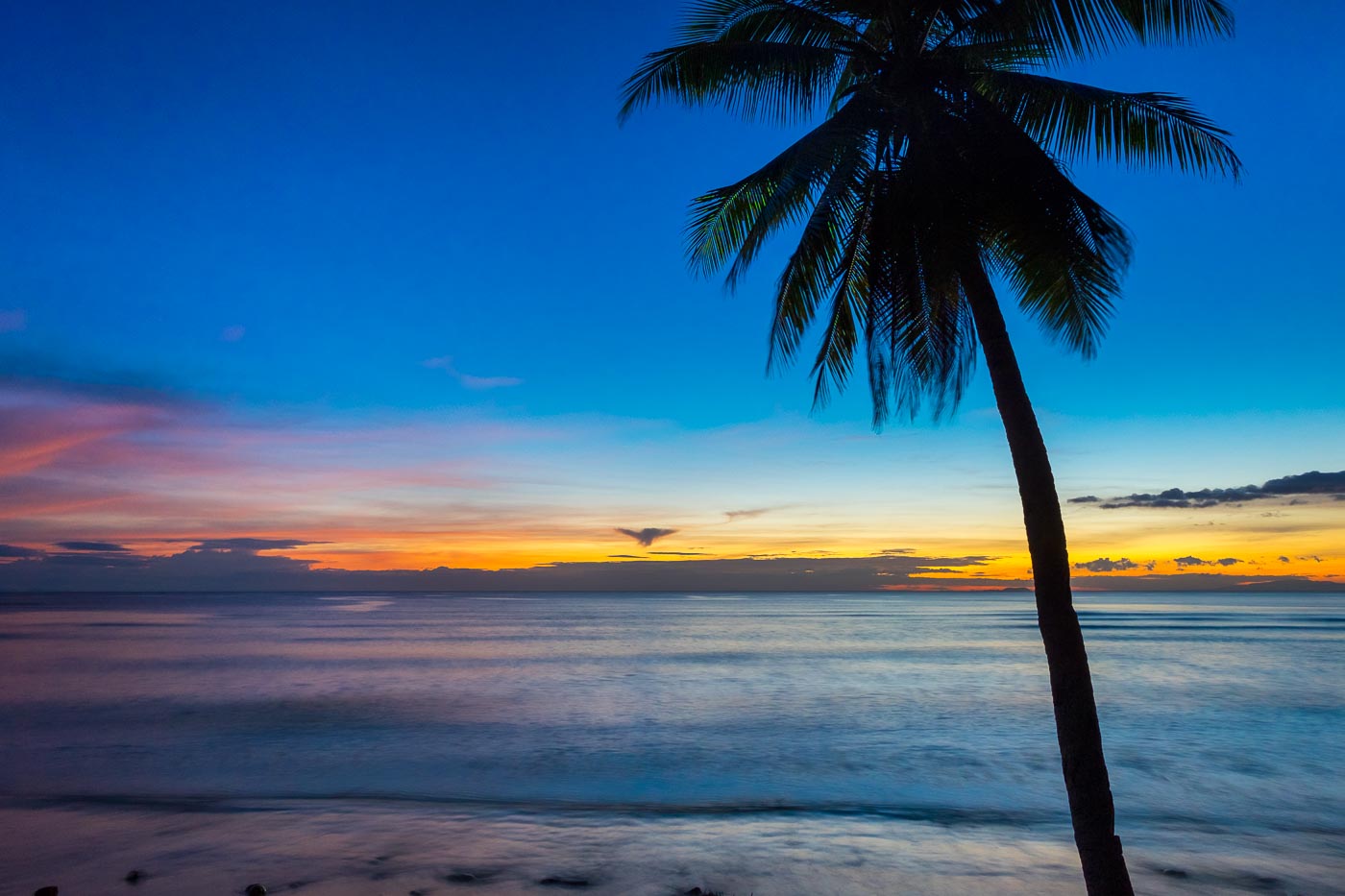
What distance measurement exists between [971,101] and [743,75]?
2036 mm

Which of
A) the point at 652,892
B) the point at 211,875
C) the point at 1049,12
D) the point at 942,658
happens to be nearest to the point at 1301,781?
the point at 652,892

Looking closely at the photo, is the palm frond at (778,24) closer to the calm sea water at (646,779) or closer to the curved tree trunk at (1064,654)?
the curved tree trunk at (1064,654)

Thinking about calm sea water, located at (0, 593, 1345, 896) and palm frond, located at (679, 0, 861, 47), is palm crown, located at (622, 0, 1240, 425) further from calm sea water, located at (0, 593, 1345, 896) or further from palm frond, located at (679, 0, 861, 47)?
calm sea water, located at (0, 593, 1345, 896)

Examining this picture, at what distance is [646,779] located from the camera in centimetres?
1537

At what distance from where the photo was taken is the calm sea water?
9656mm

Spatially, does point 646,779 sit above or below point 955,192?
below

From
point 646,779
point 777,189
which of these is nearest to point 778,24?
point 777,189

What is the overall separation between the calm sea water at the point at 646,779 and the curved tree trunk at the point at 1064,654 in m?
4.23

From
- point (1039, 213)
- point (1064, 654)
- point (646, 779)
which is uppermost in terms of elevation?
point (1039, 213)

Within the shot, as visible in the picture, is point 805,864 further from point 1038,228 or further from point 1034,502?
point 1038,228

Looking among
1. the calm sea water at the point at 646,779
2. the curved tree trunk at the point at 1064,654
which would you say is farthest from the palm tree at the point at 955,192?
the calm sea water at the point at 646,779

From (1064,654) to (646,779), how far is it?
1140cm

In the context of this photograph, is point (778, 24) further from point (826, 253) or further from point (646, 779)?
point (646, 779)

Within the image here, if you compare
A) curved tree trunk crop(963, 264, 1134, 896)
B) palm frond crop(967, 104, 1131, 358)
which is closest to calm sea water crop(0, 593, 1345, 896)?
curved tree trunk crop(963, 264, 1134, 896)
